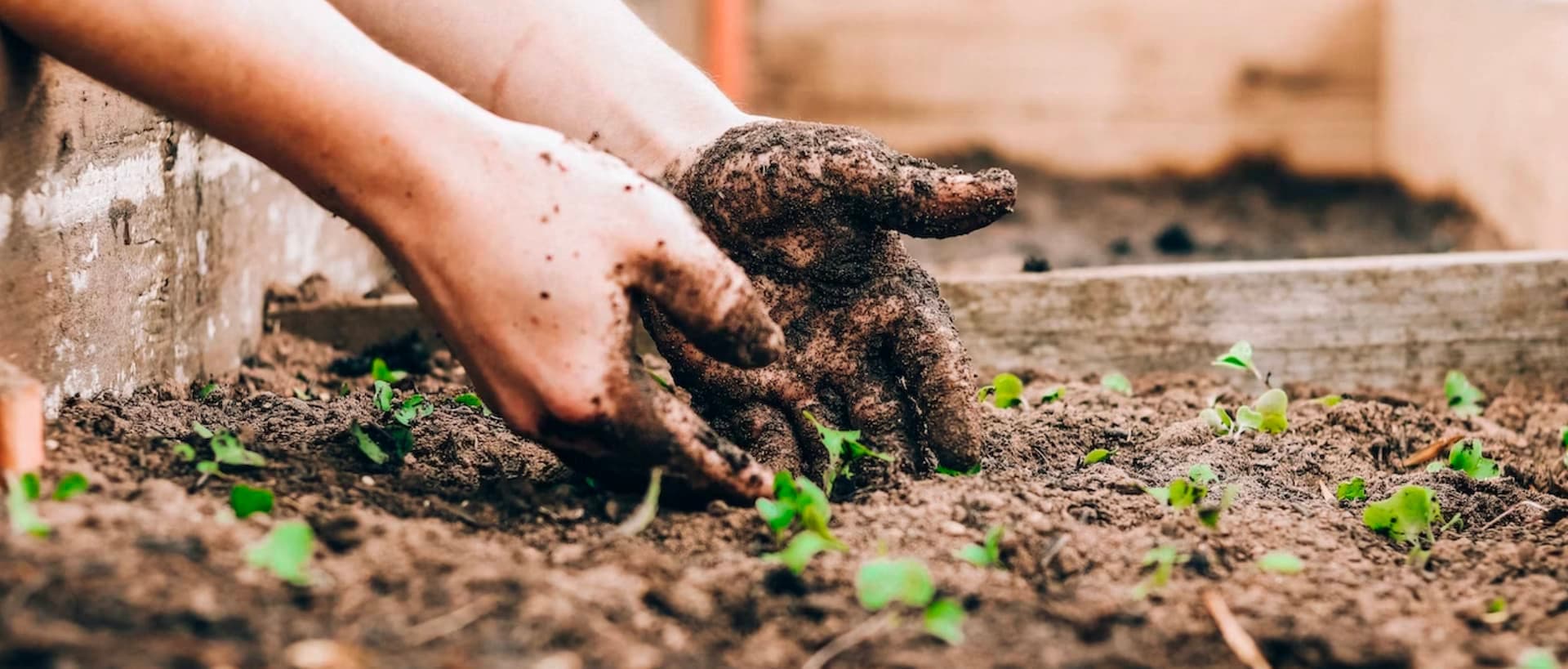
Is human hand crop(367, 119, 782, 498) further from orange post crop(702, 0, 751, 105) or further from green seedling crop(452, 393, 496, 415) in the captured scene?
orange post crop(702, 0, 751, 105)

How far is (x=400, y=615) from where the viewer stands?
103cm

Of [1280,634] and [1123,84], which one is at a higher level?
[1123,84]

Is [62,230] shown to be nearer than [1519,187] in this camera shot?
Yes

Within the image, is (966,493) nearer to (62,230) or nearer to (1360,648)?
(1360,648)

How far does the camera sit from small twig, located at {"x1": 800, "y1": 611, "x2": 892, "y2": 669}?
3.48ft

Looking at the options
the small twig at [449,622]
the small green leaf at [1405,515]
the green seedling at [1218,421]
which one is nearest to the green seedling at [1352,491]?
the small green leaf at [1405,515]

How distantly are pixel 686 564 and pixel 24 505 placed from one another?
1.80 ft

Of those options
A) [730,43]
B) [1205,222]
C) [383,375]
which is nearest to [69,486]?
[383,375]

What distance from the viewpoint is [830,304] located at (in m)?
1.64

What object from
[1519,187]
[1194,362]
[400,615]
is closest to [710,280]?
[400,615]

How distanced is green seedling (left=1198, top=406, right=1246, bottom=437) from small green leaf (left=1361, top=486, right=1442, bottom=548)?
0.38 m

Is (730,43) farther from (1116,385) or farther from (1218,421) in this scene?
(1218,421)

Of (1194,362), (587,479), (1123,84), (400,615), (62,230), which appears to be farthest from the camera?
(1123,84)

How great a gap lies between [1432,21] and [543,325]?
3.79 m
